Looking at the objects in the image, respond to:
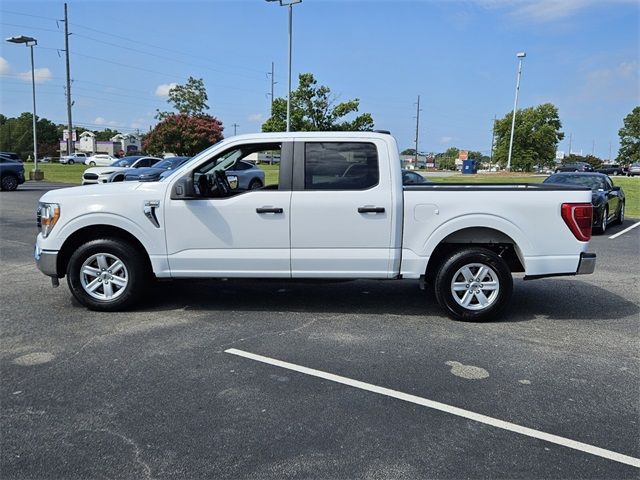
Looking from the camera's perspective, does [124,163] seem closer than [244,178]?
No

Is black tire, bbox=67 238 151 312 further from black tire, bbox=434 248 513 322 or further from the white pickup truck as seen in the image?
black tire, bbox=434 248 513 322

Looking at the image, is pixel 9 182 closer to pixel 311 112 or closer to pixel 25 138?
pixel 311 112

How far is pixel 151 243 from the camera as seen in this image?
5.71m

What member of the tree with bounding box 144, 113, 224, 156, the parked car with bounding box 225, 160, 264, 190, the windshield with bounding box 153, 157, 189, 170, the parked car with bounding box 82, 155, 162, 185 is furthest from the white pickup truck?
the tree with bounding box 144, 113, 224, 156

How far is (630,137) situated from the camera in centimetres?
9038

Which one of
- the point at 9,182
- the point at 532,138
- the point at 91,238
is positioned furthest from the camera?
the point at 532,138

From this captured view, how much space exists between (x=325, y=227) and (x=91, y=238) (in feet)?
8.44

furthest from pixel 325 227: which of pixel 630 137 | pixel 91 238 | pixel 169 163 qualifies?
pixel 630 137

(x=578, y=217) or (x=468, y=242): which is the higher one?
(x=578, y=217)

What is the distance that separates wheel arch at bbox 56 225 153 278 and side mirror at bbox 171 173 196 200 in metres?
0.71

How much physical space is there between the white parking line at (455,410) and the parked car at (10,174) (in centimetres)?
2371

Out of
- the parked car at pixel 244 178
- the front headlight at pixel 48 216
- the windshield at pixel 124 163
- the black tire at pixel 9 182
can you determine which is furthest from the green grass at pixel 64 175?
the front headlight at pixel 48 216

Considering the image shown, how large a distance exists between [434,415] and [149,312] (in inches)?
139

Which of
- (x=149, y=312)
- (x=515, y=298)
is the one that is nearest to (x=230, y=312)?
(x=149, y=312)
